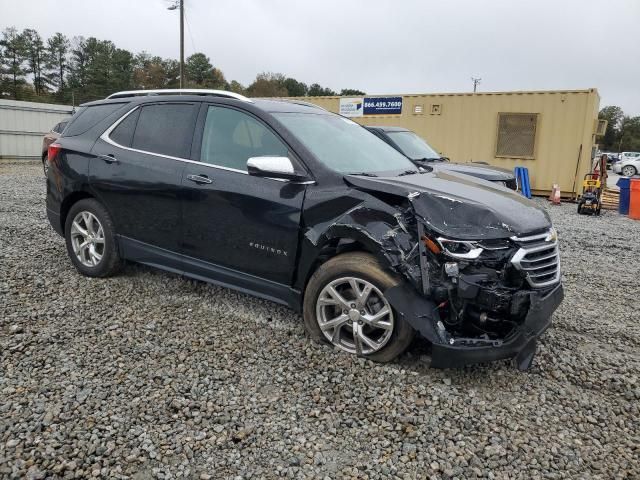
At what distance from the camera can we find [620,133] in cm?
7125

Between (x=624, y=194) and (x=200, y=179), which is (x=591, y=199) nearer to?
(x=624, y=194)

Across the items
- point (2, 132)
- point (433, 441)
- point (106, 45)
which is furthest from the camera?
point (106, 45)

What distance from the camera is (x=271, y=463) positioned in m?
2.33

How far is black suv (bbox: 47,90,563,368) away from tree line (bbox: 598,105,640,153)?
7558cm

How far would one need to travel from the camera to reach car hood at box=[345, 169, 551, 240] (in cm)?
296

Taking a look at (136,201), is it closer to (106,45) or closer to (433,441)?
(433,441)

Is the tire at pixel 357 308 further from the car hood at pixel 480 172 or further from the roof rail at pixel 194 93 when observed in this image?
the car hood at pixel 480 172

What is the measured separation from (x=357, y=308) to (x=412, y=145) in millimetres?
6229

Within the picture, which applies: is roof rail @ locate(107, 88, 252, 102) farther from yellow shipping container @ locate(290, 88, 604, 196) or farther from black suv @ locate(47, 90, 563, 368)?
yellow shipping container @ locate(290, 88, 604, 196)

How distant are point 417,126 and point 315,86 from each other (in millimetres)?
59339

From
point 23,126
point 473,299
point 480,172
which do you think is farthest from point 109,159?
point 23,126

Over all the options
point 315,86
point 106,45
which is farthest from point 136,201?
point 315,86

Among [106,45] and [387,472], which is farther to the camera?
[106,45]

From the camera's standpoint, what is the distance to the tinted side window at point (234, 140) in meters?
3.67
